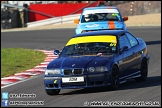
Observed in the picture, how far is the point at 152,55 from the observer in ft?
62.8

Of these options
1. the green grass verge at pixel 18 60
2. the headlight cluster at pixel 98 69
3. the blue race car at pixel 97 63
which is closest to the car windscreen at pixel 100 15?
the green grass verge at pixel 18 60

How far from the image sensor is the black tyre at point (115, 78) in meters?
11.2

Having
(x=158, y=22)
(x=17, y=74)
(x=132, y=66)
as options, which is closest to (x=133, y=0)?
(x=158, y=22)

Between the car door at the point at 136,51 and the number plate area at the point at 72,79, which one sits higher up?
the car door at the point at 136,51

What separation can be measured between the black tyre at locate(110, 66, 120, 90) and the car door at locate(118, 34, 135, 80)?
Answer: 0.89 ft

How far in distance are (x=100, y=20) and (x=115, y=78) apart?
1036 cm

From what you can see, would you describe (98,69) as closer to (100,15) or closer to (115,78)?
(115,78)

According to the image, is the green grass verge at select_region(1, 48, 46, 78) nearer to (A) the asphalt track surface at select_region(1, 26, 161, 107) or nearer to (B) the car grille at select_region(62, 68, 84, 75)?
(A) the asphalt track surface at select_region(1, 26, 161, 107)

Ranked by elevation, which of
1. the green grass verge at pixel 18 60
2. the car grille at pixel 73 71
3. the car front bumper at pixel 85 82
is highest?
the car grille at pixel 73 71

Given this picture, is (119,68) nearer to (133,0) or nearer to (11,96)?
(11,96)

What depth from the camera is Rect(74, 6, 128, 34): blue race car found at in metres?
20.7

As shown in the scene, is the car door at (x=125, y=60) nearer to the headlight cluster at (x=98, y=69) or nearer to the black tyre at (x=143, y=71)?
the black tyre at (x=143, y=71)

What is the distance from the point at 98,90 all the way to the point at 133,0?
103 feet

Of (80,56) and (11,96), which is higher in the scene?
(80,56)
